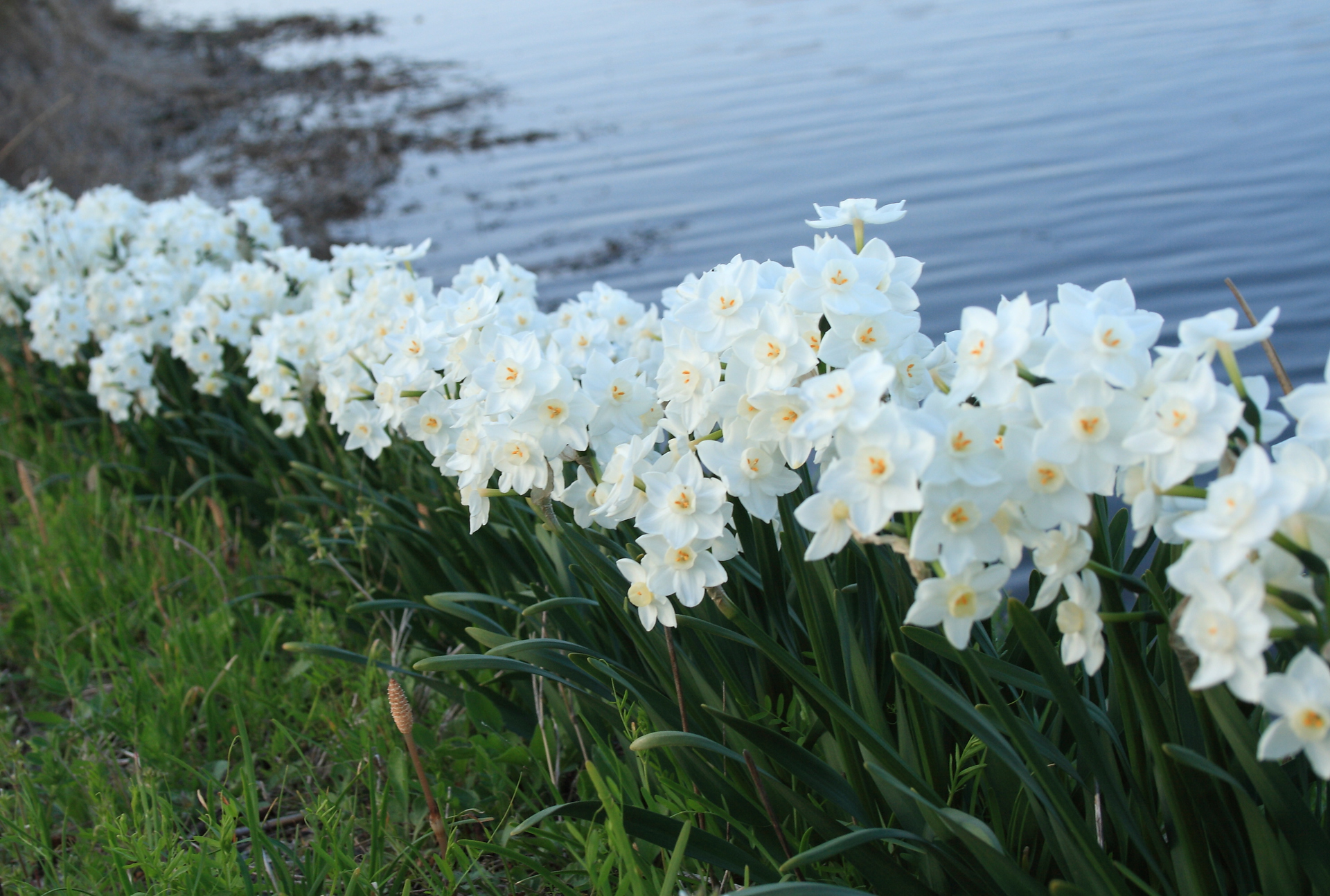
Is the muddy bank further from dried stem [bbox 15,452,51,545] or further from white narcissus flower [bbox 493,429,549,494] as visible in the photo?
white narcissus flower [bbox 493,429,549,494]

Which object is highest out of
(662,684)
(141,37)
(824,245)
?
(141,37)

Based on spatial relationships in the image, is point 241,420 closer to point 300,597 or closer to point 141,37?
point 300,597

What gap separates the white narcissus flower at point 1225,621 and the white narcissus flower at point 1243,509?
0.05 ft

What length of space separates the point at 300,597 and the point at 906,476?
214 centimetres

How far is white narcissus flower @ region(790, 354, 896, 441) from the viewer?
1072 millimetres

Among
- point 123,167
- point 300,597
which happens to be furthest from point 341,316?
point 123,167

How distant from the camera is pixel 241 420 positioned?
3.61m

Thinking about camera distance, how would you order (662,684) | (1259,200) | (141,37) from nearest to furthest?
1. (662,684)
2. (1259,200)
3. (141,37)

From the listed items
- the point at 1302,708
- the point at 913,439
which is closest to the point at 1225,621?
the point at 1302,708

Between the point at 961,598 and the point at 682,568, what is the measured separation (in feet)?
1.36

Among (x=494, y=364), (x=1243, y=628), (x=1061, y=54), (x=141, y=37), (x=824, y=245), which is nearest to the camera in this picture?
(x=1243, y=628)

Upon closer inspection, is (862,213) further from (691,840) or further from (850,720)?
(691,840)

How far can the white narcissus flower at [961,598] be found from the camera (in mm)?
Answer: 1100

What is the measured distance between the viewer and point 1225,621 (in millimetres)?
938
